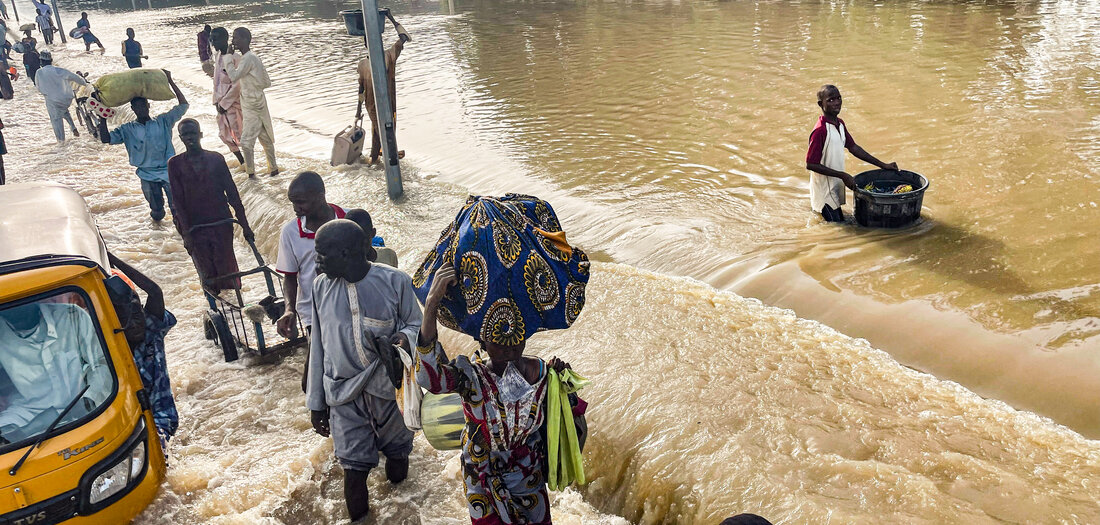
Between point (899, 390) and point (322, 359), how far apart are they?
389cm

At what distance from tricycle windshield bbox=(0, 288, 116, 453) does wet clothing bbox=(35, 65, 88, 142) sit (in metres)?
14.0

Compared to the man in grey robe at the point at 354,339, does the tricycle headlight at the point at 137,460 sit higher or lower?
lower

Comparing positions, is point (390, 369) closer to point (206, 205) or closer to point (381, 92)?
point (206, 205)

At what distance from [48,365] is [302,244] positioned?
1517 millimetres

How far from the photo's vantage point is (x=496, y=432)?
3.21 m

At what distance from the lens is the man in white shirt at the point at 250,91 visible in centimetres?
1024

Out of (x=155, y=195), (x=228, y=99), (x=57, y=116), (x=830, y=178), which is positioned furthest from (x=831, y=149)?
(x=57, y=116)

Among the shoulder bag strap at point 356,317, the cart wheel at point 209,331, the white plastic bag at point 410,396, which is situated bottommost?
the cart wheel at point 209,331

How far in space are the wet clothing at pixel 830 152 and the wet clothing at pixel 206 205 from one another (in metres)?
5.43

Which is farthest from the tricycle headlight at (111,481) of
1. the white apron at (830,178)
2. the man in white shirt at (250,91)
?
the man in white shirt at (250,91)

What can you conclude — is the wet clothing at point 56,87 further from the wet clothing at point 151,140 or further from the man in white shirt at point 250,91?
the wet clothing at point 151,140

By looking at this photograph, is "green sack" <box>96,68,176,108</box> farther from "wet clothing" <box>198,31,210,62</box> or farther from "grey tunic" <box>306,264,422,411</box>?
"wet clothing" <box>198,31,210,62</box>

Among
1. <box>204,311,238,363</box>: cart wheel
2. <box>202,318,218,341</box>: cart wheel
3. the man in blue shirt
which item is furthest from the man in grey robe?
the man in blue shirt

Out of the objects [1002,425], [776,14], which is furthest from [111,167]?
[776,14]
